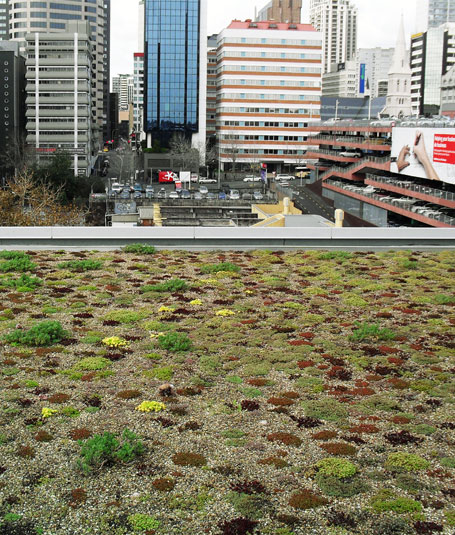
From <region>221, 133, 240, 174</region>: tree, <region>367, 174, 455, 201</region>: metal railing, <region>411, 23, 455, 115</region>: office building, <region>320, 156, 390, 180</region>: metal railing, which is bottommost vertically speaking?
<region>367, 174, 455, 201</region>: metal railing

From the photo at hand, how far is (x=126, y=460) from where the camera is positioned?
9758mm

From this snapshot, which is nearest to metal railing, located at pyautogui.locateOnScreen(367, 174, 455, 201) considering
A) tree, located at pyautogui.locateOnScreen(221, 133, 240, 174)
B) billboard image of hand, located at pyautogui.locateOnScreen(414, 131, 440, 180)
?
billboard image of hand, located at pyautogui.locateOnScreen(414, 131, 440, 180)

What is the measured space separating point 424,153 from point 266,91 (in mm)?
73328

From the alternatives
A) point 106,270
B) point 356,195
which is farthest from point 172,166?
point 106,270

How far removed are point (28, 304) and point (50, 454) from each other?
8018 mm

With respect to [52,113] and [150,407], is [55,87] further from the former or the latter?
[150,407]

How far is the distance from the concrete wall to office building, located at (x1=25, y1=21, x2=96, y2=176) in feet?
294

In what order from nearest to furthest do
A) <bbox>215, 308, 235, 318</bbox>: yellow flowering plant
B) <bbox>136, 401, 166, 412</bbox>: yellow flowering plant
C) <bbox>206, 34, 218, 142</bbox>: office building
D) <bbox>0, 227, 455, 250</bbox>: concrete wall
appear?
1. <bbox>136, 401, 166, 412</bbox>: yellow flowering plant
2. <bbox>215, 308, 235, 318</bbox>: yellow flowering plant
3. <bbox>0, 227, 455, 250</bbox>: concrete wall
4. <bbox>206, 34, 218, 142</bbox>: office building

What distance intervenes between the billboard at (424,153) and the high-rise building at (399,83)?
Answer: 50035 millimetres

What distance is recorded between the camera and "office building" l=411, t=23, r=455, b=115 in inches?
6919

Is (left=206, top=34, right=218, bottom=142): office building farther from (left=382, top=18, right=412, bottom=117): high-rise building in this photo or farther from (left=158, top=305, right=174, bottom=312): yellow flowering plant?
(left=158, top=305, right=174, bottom=312): yellow flowering plant

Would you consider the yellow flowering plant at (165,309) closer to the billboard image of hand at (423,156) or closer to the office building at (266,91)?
the billboard image of hand at (423,156)

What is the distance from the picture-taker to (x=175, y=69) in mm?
130000

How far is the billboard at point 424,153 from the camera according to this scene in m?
60.0
